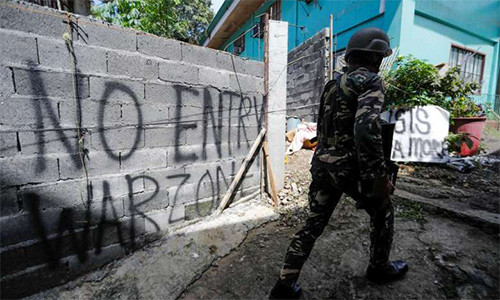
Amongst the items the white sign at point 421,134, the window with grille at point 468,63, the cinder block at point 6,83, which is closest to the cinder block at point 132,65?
the cinder block at point 6,83

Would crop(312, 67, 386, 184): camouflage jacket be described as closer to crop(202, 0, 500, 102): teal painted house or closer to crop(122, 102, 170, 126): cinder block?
crop(122, 102, 170, 126): cinder block

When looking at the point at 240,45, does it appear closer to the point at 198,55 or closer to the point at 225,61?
the point at 225,61

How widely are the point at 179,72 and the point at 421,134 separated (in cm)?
360

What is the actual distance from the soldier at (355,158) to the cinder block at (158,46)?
1.52 metres

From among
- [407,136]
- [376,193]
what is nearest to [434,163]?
[407,136]

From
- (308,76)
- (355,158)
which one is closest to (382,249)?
(355,158)

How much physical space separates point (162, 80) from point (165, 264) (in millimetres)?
1682

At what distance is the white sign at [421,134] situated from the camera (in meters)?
3.57

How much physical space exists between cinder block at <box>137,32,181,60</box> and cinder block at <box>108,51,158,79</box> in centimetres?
8

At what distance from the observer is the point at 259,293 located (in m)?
1.76

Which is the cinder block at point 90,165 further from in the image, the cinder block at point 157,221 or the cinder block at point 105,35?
the cinder block at point 105,35

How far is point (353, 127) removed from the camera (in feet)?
4.62

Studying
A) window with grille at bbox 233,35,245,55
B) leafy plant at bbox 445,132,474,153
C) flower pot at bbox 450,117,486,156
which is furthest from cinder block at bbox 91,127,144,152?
window with grille at bbox 233,35,245,55

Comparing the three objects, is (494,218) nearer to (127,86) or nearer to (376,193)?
(376,193)
